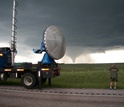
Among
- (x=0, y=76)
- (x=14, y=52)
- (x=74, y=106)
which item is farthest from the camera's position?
(x=14, y=52)

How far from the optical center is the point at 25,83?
1549 centimetres

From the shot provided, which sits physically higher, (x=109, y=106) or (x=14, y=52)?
(x=14, y=52)

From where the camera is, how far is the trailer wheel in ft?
50.1

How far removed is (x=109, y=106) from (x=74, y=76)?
20.7 metres

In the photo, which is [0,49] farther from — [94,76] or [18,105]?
[94,76]

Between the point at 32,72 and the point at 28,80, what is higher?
the point at 32,72

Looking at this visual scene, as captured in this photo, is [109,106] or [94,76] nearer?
[109,106]

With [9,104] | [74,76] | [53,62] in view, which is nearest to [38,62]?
[53,62]

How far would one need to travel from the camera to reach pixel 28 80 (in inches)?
613

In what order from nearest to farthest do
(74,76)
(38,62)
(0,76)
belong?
(38,62), (0,76), (74,76)

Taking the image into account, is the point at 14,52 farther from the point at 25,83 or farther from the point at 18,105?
the point at 18,105

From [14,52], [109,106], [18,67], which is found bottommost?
[109,106]

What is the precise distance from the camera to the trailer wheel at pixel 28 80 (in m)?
15.3

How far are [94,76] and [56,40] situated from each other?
49.4 ft
